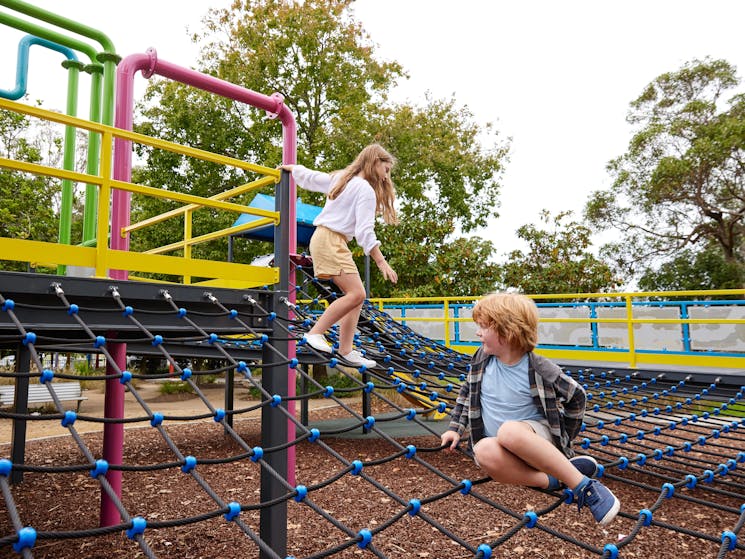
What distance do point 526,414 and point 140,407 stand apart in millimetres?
10287

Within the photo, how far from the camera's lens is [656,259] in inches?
621

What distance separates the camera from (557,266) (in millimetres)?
11883

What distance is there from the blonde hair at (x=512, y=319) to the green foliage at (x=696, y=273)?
598 inches

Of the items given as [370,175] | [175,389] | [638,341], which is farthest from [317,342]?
Result: [175,389]

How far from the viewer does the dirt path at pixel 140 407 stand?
7.72m

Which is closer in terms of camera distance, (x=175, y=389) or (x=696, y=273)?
(x=175, y=389)

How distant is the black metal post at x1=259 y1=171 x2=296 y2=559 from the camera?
2953 mm

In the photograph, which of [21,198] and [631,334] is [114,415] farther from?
A: [21,198]

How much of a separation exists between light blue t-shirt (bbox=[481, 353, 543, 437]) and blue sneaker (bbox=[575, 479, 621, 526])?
26 cm

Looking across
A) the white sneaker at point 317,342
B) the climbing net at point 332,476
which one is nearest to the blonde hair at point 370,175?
the white sneaker at point 317,342

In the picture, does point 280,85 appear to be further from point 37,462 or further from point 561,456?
point 561,456

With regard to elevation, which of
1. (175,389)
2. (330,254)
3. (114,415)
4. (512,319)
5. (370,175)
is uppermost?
(370,175)

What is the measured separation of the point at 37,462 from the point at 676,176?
47.8ft

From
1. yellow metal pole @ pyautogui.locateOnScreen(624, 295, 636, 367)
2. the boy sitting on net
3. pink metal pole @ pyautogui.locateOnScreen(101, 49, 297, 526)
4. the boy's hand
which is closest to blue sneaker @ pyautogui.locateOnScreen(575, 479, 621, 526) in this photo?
the boy sitting on net
